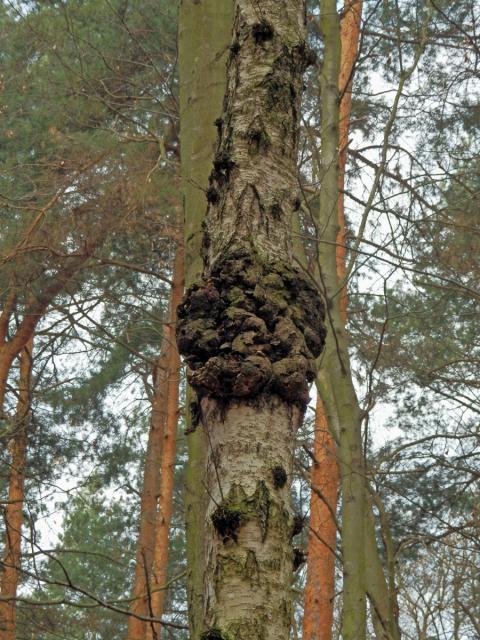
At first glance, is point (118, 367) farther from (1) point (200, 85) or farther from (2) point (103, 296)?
(1) point (200, 85)

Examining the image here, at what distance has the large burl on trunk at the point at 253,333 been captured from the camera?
1474 millimetres

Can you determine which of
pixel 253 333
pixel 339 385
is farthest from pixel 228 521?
pixel 339 385

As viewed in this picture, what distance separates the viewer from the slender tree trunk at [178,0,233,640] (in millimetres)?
2600

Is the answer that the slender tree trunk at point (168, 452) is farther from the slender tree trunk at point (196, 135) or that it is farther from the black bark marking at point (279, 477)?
the black bark marking at point (279, 477)

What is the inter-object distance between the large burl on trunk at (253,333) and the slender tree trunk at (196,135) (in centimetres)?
61

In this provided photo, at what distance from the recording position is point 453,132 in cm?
Result: 951

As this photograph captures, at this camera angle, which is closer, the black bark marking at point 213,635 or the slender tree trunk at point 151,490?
the black bark marking at point 213,635

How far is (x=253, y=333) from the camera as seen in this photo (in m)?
1.69

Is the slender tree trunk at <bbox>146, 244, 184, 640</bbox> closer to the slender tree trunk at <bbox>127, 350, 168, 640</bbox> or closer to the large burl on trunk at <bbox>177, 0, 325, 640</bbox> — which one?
the slender tree trunk at <bbox>127, 350, 168, 640</bbox>

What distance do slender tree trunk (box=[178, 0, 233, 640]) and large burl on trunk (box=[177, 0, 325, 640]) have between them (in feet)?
1.99

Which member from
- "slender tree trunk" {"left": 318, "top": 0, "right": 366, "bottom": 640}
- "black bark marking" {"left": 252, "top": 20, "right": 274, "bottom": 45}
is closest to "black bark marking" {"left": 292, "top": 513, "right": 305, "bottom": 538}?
"black bark marking" {"left": 252, "top": 20, "right": 274, "bottom": 45}

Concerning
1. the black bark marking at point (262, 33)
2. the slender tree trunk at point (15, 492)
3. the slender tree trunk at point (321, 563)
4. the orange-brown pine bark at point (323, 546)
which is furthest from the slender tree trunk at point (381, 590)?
the slender tree trunk at point (15, 492)

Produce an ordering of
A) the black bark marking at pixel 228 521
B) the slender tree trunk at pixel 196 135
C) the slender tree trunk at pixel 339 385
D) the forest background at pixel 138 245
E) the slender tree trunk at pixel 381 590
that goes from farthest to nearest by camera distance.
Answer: the forest background at pixel 138 245
the slender tree trunk at pixel 381 590
the slender tree trunk at pixel 339 385
the slender tree trunk at pixel 196 135
the black bark marking at pixel 228 521

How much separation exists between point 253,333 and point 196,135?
157 centimetres
